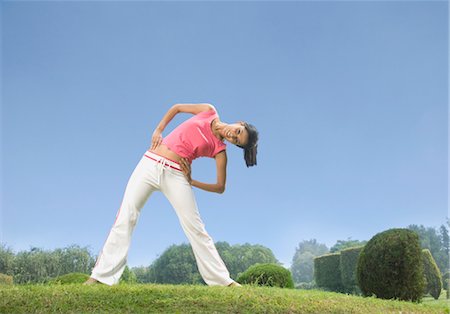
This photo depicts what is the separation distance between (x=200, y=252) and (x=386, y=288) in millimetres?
5703

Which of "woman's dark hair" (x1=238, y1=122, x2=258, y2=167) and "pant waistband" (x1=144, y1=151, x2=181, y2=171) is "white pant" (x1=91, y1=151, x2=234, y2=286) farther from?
"woman's dark hair" (x1=238, y1=122, x2=258, y2=167)

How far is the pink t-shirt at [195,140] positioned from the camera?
7.62 meters

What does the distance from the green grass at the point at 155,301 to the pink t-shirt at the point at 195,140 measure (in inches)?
81.1

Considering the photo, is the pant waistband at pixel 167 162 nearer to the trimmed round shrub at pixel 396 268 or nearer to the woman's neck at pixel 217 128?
the woman's neck at pixel 217 128

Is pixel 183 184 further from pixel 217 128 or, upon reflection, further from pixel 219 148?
pixel 217 128

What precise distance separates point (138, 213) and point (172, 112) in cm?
170

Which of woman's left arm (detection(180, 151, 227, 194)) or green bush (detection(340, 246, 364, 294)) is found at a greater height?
woman's left arm (detection(180, 151, 227, 194))

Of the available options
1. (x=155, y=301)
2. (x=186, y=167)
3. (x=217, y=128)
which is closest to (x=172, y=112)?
(x=217, y=128)

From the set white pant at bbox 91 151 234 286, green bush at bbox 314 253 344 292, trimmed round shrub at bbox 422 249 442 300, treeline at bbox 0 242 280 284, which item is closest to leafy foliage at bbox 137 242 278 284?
treeline at bbox 0 242 280 284

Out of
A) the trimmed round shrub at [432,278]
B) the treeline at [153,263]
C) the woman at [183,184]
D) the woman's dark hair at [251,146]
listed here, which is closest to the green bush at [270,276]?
the treeline at [153,263]

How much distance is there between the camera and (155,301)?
670 centimetres

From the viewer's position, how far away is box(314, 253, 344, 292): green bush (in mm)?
20938

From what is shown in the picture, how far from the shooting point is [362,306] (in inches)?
320

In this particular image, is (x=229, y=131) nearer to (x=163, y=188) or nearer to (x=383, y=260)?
(x=163, y=188)
